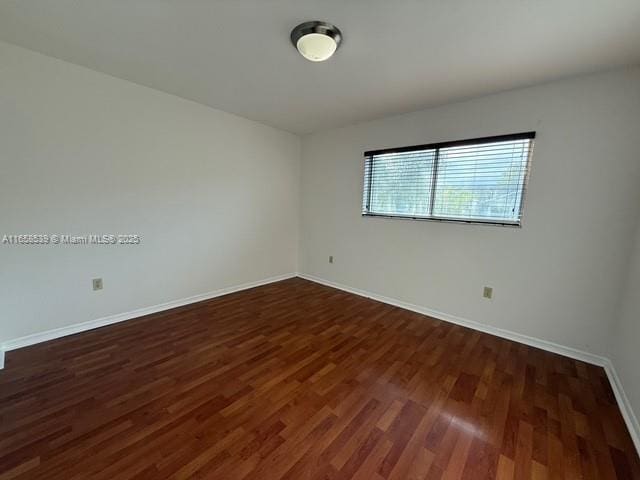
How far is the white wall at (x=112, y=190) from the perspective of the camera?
6.52ft

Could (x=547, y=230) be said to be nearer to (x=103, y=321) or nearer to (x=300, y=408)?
(x=300, y=408)

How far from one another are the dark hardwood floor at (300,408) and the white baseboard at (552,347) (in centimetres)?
6

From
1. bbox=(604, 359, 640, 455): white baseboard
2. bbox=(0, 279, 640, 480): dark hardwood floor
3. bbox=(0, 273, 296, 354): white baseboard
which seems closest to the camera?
bbox=(0, 279, 640, 480): dark hardwood floor

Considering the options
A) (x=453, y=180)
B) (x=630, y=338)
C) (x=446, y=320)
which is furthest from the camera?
(x=446, y=320)

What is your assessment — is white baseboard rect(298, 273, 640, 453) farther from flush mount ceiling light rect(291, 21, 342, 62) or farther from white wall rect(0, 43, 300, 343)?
flush mount ceiling light rect(291, 21, 342, 62)

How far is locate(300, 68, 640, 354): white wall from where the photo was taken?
1.94 metres

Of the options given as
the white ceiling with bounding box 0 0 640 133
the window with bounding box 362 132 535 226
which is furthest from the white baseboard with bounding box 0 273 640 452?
the white ceiling with bounding box 0 0 640 133

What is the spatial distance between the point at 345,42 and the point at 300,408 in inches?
92.5

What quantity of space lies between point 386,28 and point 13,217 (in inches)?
119

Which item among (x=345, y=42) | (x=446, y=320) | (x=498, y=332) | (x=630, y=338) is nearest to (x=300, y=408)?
(x=446, y=320)

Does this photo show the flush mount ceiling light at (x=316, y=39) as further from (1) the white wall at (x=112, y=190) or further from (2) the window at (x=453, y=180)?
(1) the white wall at (x=112, y=190)

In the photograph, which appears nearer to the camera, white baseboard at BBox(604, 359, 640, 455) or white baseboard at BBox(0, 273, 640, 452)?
white baseboard at BBox(604, 359, 640, 455)

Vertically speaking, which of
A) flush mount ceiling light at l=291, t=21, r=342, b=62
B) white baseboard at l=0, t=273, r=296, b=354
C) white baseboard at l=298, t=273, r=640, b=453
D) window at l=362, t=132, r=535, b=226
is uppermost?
flush mount ceiling light at l=291, t=21, r=342, b=62

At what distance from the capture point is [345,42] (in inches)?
67.0
